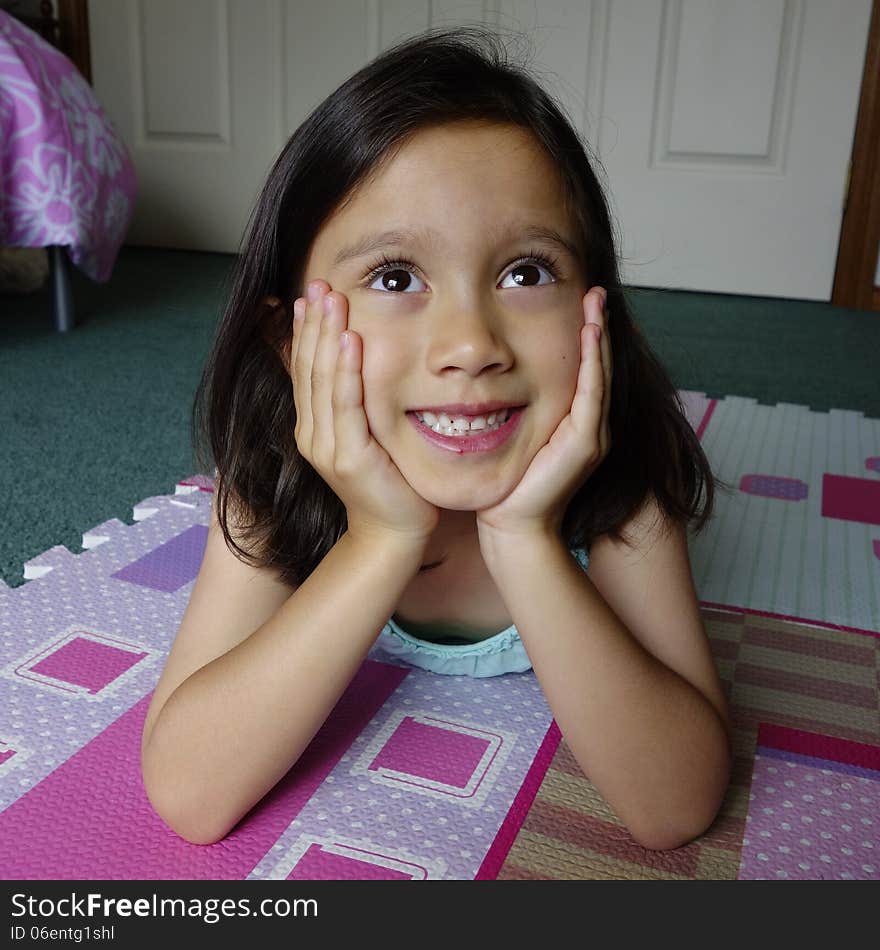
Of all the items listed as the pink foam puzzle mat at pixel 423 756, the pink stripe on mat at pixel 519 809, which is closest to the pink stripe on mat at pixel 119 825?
the pink foam puzzle mat at pixel 423 756

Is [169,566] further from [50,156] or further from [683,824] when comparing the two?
[50,156]

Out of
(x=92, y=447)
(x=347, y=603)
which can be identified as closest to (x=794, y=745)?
(x=347, y=603)

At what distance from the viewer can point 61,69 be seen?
1.86 meters

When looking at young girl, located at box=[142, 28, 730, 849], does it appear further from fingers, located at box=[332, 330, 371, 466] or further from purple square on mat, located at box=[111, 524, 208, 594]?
purple square on mat, located at box=[111, 524, 208, 594]

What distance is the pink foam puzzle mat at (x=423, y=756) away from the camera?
576 millimetres

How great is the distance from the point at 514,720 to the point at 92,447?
835mm

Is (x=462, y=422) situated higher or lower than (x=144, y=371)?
higher

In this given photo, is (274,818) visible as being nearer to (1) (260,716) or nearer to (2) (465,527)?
(1) (260,716)

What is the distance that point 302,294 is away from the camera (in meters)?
0.62

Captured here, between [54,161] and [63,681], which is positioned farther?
[54,161]

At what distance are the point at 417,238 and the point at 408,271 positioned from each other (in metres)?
0.02

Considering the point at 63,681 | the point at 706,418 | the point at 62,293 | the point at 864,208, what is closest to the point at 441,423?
the point at 63,681

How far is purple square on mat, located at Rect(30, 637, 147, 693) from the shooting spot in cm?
74
